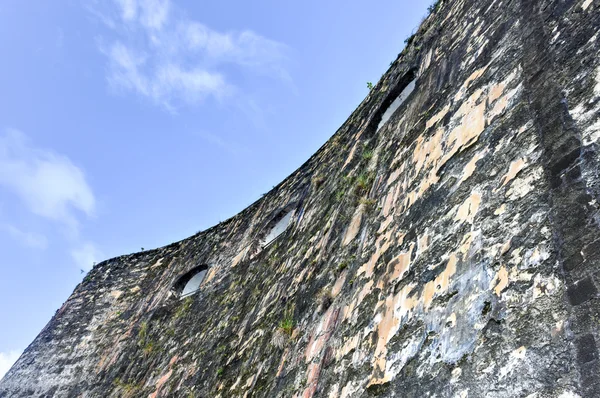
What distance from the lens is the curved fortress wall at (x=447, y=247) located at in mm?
1720

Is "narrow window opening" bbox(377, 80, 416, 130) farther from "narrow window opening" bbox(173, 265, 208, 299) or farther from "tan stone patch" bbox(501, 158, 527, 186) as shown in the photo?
"narrow window opening" bbox(173, 265, 208, 299)

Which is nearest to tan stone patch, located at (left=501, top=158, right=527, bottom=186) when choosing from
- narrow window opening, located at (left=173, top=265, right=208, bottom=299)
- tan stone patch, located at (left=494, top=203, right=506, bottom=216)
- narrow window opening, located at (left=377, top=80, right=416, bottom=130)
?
tan stone patch, located at (left=494, top=203, right=506, bottom=216)

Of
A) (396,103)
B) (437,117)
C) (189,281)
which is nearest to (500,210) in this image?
(437,117)

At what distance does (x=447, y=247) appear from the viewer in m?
2.39

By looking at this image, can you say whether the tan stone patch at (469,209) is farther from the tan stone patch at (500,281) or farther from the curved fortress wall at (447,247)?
the tan stone patch at (500,281)

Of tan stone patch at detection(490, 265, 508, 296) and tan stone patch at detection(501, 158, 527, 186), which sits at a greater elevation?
tan stone patch at detection(501, 158, 527, 186)

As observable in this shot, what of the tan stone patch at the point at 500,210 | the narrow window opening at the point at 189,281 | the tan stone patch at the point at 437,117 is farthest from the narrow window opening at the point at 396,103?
the narrow window opening at the point at 189,281

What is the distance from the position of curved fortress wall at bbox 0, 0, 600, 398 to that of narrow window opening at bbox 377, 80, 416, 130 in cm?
10

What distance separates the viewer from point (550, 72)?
2451 millimetres

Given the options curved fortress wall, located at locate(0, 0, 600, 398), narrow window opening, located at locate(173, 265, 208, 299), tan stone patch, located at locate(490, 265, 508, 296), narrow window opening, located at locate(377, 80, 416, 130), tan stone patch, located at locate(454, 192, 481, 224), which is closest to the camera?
curved fortress wall, located at locate(0, 0, 600, 398)

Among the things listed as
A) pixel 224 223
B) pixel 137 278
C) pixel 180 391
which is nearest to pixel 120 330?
pixel 137 278

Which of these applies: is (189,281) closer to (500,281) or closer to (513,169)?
(513,169)

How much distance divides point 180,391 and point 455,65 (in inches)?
152

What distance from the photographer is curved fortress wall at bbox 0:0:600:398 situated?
1720mm
